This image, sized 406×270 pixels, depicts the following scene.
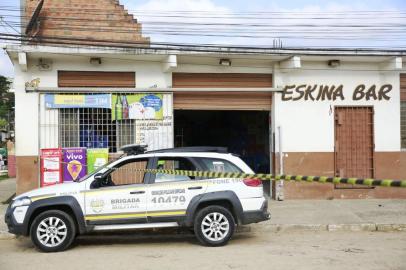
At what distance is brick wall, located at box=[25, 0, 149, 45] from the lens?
12938 millimetres

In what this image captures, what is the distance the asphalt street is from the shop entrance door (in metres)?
4.00

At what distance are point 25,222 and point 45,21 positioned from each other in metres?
6.82

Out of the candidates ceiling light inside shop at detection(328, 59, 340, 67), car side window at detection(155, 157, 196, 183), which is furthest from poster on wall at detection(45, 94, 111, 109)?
ceiling light inside shop at detection(328, 59, 340, 67)

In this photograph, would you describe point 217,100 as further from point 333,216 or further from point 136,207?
point 136,207

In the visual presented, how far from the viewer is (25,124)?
1238 centimetres

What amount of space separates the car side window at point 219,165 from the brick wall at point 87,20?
5786 millimetres

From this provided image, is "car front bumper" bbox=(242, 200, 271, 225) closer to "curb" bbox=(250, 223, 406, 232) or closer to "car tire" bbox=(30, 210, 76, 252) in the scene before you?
"curb" bbox=(250, 223, 406, 232)

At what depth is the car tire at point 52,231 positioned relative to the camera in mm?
7871

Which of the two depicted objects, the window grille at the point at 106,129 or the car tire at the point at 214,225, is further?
the window grille at the point at 106,129

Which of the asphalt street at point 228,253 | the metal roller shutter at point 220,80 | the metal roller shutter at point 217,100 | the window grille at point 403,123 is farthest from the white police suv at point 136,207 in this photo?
the window grille at point 403,123

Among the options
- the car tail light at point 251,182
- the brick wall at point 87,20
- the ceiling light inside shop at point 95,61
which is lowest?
the car tail light at point 251,182

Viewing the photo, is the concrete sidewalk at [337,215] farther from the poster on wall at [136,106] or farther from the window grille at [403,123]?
the poster on wall at [136,106]

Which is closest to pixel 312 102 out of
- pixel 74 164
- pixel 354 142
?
pixel 354 142

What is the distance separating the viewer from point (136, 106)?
12719mm
